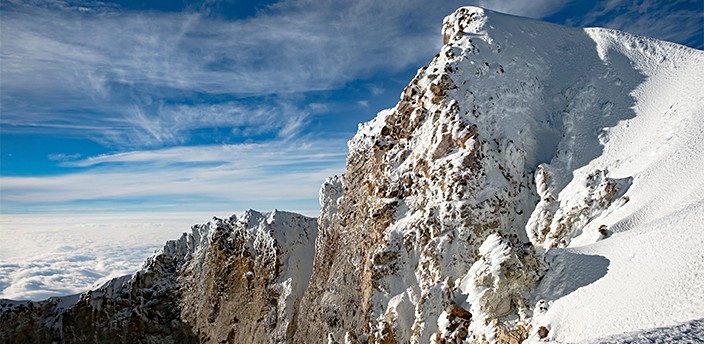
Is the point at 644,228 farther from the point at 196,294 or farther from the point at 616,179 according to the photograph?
the point at 196,294

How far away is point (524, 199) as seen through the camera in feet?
109

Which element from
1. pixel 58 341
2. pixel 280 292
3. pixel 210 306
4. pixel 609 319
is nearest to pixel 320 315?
pixel 280 292

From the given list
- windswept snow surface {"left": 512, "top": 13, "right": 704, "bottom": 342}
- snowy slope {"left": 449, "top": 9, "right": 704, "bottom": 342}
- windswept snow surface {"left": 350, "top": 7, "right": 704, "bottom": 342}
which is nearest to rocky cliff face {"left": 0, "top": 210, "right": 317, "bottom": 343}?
windswept snow surface {"left": 350, "top": 7, "right": 704, "bottom": 342}

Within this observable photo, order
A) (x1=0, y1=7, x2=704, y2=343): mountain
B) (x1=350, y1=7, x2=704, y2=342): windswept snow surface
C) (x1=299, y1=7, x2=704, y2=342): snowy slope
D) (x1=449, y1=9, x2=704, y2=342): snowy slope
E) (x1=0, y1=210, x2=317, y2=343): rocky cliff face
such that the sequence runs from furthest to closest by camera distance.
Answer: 1. (x1=0, y1=210, x2=317, y2=343): rocky cliff face
2. (x1=299, y1=7, x2=704, y2=342): snowy slope
3. (x1=0, y1=7, x2=704, y2=343): mountain
4. (x1=350, y1=7, x2=704, y2=342): windswept snow surface
5. (x1=449, y1=9, x2=704, y2=342): snowy slope

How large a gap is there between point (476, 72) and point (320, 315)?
28.1 m

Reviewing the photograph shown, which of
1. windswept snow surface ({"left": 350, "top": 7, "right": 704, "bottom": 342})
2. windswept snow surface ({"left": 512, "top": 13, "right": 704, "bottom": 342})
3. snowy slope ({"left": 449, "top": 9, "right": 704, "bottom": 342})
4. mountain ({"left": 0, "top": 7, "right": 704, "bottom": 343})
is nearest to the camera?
windswept snow surface ({"left": 512, "top": 13, "right": 704, "bottom": 342})

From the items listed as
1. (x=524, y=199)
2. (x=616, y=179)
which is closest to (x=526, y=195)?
Answer: (x=524, y=199)

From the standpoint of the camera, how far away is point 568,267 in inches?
986

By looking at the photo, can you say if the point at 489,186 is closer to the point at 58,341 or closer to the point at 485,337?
the point at 485,337

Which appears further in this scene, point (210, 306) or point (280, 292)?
point (210, 306)

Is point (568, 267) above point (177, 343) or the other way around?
above

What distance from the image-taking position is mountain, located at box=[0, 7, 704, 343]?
72.8 feet

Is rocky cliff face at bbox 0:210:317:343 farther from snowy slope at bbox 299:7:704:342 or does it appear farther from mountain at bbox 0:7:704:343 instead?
snowy slope at bbox 299:7:704:342

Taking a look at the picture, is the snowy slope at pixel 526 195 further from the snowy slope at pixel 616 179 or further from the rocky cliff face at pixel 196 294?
the rocky cliff face at pixel 196 294
